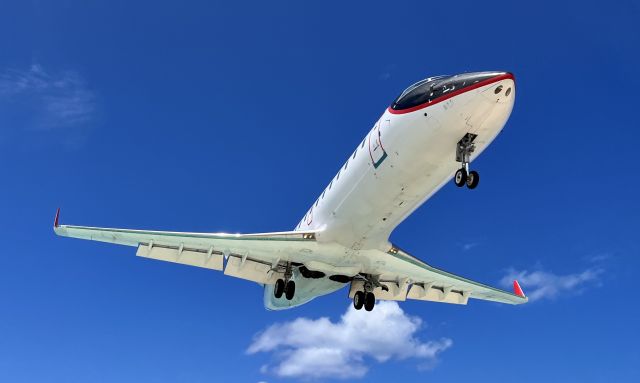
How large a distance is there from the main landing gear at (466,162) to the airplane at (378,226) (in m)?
0.03

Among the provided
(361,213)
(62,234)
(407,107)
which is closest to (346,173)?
(361,213)

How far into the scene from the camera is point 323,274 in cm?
2666

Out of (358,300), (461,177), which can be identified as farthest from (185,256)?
(461,177)

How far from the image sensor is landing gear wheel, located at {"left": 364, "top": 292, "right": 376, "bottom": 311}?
2814cm

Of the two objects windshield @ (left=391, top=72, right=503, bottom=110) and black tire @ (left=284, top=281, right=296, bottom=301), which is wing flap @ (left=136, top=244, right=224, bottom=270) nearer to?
black tire @ (left=284, top=281, right=296, bottom=301)

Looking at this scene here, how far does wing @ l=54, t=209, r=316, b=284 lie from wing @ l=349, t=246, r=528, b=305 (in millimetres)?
3905

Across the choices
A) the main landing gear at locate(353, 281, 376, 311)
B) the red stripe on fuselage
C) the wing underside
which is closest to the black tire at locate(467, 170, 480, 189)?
the red stripe on fuselage

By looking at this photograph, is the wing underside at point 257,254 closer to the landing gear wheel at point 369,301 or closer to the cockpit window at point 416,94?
the landing gear wheel at point 369,301

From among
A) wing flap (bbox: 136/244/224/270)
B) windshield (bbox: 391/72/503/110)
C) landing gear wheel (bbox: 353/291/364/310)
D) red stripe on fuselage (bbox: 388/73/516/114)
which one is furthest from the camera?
landing gear wheel (bbox: 353/291/364/310)

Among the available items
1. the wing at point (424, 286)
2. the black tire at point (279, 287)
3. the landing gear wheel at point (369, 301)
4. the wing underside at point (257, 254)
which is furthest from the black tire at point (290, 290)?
the landing gear wheel at point (369, 301)

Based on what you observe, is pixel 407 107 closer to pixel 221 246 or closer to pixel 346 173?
pixel 346 173

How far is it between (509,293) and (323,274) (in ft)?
37.7

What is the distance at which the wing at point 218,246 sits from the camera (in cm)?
2459

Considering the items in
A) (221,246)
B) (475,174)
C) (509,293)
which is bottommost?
(475,174)
